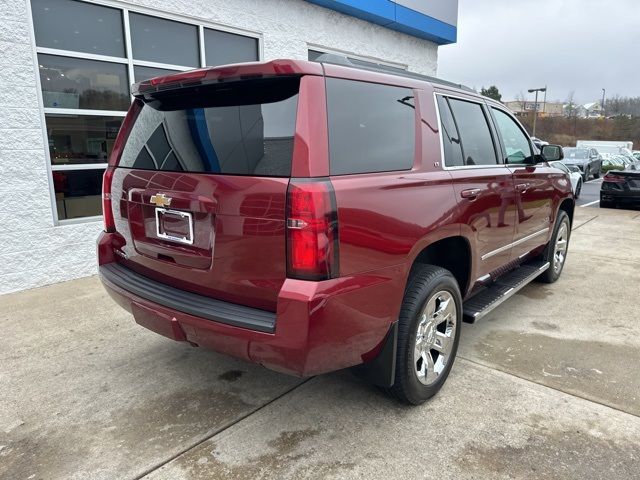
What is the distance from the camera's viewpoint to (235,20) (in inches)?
267

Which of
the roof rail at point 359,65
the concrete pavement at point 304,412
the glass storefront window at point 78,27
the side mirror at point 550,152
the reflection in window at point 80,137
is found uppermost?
the glass storefront window at point 78,27

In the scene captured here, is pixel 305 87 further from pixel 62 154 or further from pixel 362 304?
pixel 62 154

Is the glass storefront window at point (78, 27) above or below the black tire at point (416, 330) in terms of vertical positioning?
above

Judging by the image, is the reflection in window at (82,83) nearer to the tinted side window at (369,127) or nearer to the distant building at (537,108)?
the tinted side window at (369,127)

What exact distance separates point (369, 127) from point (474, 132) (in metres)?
1.42

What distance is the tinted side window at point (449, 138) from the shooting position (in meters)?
3.12

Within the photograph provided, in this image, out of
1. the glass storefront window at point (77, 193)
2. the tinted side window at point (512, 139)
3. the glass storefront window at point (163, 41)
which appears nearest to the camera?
the tinted side window at point (512, 139)

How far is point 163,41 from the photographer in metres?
6.17

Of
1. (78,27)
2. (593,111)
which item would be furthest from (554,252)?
(593,111)

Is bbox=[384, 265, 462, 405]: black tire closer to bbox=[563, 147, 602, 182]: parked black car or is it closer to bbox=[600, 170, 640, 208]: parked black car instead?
bbox=[600, 170, 640, 208]: parked black car

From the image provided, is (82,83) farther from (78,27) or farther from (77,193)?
(77,193)

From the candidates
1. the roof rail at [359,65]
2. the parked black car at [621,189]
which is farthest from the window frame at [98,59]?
the parked black car at [621,189]

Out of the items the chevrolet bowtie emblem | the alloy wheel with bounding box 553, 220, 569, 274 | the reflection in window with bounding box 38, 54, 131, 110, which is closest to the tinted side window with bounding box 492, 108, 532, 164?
the alloy wheel with bounding box 553, 220, 569, 274

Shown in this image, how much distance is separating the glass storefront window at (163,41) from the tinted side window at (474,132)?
4.29 metres
